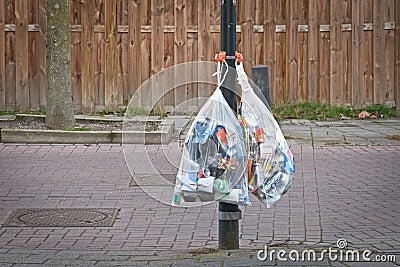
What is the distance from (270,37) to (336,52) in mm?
1161

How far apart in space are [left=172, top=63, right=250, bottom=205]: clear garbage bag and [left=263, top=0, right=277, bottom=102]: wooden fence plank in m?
8.61

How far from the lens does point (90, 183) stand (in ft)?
32.8

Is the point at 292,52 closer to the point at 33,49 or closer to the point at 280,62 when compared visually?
the point at 280,62

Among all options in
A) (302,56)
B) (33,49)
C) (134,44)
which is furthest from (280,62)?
(33,49)

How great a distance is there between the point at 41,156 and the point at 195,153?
17.7 ft

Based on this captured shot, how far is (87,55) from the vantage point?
1495cm

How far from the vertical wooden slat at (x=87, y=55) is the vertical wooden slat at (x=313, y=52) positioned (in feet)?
12.0

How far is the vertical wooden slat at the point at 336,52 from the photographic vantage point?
15078 mm

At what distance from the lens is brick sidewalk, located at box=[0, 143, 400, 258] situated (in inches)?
302

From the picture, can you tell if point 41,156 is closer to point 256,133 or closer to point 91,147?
point 91,147

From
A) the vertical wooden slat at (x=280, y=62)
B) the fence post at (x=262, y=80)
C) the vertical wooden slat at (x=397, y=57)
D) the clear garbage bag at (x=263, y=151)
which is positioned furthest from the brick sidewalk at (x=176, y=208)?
the vertical wooden slat at (x=397, y=57)

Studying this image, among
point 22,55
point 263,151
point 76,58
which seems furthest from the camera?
point 76,58

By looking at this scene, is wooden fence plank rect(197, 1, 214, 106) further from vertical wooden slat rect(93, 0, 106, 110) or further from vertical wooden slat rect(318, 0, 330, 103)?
vertical wooden slat rect(318, 0, 330, 103)

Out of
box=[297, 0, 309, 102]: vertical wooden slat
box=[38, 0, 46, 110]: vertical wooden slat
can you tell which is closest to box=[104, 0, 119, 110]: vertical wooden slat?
box=[38, 0, 46, 110]: vertical wooden slat
